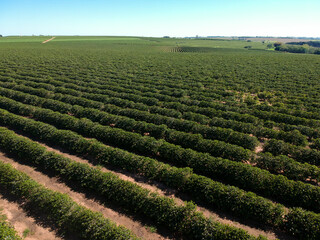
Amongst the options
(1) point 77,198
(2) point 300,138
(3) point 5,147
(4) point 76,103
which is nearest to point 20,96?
(4) point 76,103

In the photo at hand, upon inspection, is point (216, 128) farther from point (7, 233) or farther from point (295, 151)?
point (7, 233)

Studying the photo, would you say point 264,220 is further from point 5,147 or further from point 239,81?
point 239,81

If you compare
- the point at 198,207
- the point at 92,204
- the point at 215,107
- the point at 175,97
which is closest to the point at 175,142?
the point at 198,207

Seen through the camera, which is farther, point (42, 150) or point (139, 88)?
point (139, 88)

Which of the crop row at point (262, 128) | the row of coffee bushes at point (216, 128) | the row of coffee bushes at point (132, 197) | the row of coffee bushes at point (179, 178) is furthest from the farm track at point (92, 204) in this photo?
the crop row at point (262, 128)

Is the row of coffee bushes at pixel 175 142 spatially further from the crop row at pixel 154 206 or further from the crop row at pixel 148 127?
the crop row at pixel 154 206

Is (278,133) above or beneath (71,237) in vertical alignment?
above
